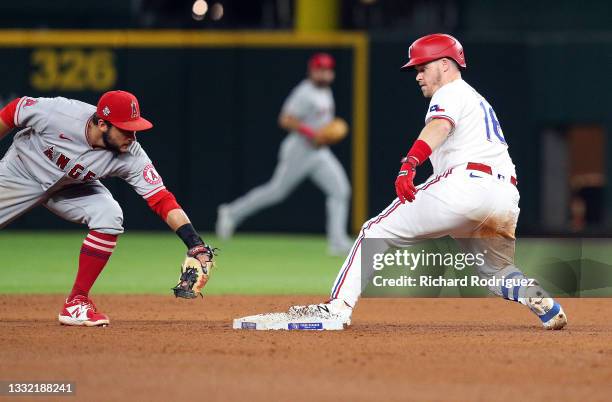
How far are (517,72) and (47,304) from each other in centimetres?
930

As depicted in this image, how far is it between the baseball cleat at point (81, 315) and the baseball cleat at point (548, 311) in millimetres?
2508

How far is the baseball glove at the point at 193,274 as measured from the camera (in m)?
6.59

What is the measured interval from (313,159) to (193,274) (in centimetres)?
706

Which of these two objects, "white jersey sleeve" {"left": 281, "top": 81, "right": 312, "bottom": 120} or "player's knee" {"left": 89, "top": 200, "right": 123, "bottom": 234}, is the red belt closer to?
"player's knee" {"left": 89, "top": 200, "right": 123, "bottom": 234}

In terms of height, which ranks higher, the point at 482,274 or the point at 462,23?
the point at 462,23

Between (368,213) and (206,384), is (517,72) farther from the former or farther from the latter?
(206,384)

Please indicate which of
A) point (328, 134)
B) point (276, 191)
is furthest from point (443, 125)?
point (276, 191)

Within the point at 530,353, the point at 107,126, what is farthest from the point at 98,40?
the point at 530,353

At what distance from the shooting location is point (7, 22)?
1694 centimetres

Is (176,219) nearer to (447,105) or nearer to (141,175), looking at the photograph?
(141,175)

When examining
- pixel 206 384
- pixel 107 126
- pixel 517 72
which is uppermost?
pixel 517 72

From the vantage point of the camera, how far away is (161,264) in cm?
1198
